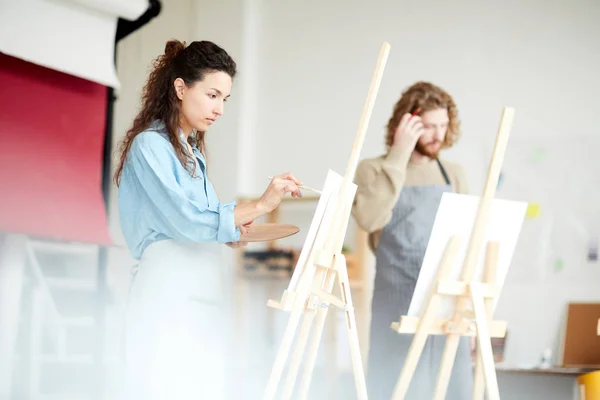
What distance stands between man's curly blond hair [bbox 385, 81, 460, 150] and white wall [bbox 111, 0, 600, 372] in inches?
40.9

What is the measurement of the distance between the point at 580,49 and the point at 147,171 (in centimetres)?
239

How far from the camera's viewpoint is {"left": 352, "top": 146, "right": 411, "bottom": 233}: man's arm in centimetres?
210

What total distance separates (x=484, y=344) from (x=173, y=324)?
72 centimetres

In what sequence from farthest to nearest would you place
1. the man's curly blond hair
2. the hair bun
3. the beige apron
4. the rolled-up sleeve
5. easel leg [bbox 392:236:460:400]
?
the man's curly blond hair < the beige apron < easel leg [bbox 392:236:460:400] < the hair bun < the rolled-up sleeve

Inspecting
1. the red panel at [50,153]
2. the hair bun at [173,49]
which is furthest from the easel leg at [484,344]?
the red panel at [50,153]

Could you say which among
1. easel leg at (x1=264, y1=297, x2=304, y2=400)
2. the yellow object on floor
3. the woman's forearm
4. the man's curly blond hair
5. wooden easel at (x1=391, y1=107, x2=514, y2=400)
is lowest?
the yellow object on floor

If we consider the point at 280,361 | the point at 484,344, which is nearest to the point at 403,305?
the point at 484,344

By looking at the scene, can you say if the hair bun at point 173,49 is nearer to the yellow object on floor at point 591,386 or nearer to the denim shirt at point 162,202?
the denim shirt at point 162,202

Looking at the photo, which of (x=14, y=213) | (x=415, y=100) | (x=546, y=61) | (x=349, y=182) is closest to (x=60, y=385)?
(x=14, y=213)

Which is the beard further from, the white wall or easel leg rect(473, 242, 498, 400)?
the white wall

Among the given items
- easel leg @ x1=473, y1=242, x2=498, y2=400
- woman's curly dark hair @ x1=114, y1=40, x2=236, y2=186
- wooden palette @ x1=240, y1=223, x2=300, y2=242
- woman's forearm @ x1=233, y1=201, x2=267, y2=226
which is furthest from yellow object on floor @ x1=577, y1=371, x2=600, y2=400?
woman's curly dark hair @ x1=114, y1=40, x2=236, y2=186

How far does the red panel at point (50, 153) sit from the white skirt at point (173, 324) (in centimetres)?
57

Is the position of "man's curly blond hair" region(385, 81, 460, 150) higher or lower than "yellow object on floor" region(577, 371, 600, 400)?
higher

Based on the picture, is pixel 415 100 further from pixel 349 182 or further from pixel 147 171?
pixel 147 171
